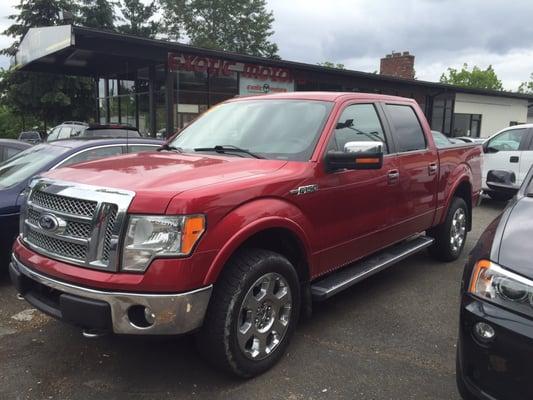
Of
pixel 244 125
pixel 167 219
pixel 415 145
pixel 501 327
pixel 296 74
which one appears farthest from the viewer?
pixel 296 74

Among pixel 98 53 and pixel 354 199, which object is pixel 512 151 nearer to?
pixel 354 199

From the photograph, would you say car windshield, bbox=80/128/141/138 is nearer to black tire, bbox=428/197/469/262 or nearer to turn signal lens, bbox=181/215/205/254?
black tire, bbox=428/197/469/262

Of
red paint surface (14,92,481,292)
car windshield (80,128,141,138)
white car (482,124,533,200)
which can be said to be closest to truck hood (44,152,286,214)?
red paint surface (14,92,481,292)

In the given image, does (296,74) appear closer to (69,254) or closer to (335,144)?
(335,144)

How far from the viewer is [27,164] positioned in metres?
A: 5.46

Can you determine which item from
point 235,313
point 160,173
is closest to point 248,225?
point 235,313

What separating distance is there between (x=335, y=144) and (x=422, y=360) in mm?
1749

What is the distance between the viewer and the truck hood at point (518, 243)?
7.76ft

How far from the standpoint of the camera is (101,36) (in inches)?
466

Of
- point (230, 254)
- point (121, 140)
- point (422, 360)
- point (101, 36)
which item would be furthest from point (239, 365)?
point (101, 36)

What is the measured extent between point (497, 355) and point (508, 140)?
30.5 feet

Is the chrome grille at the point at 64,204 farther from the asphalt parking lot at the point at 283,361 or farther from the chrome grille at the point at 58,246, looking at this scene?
the asphalt parking lot at the point at 283,361

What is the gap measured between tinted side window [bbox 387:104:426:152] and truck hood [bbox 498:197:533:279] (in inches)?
82.3

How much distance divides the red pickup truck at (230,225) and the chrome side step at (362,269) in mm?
20
